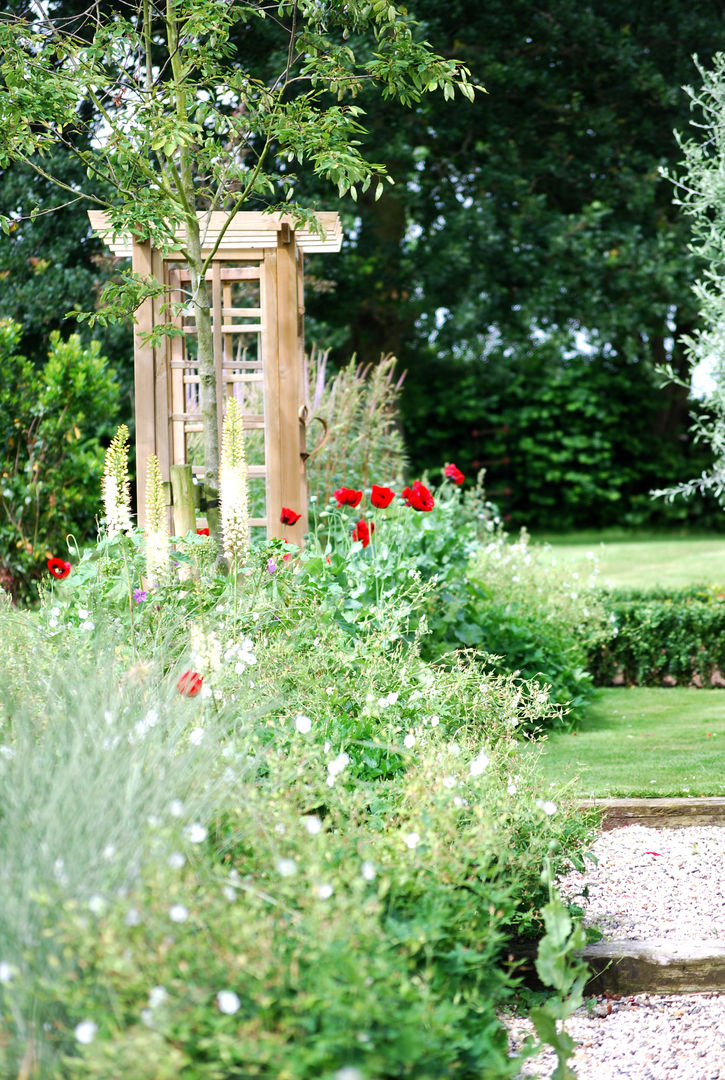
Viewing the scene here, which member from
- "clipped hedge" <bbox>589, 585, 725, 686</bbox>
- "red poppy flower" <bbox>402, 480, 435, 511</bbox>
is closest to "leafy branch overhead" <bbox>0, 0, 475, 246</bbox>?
"red poppy flower" <bbox>402, 480, 435, 511</bbox>

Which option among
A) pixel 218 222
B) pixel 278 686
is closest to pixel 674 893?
pixel 278 686

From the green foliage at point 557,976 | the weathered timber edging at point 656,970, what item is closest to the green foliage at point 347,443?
the weathered timber edging at point 656,970

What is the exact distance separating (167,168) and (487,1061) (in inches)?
124

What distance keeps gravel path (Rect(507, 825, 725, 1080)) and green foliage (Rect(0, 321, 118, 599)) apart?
393 cm

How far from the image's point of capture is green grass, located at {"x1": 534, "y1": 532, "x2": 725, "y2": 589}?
9.22 meters

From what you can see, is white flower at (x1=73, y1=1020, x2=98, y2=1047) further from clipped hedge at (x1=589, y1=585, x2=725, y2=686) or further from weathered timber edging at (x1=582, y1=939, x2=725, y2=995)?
clipped hedge at (x1=589, y1=585, x2=725, y2=686)

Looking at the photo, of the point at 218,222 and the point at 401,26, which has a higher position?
the point at 401,26

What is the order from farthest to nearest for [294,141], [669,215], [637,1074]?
[669,215] < [294,141] < [637,1074]

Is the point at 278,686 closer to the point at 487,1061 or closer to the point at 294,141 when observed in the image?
the point at 487,1061

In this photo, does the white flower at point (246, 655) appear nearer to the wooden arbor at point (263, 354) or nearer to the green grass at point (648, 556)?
the wooden arbor at point (263, 354)

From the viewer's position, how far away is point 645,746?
4.47 metres

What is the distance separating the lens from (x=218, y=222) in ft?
15.8

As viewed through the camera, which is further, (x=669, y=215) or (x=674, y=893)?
(x=669, y=215)

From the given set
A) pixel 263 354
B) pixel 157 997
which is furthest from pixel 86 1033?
pixel 263 354
